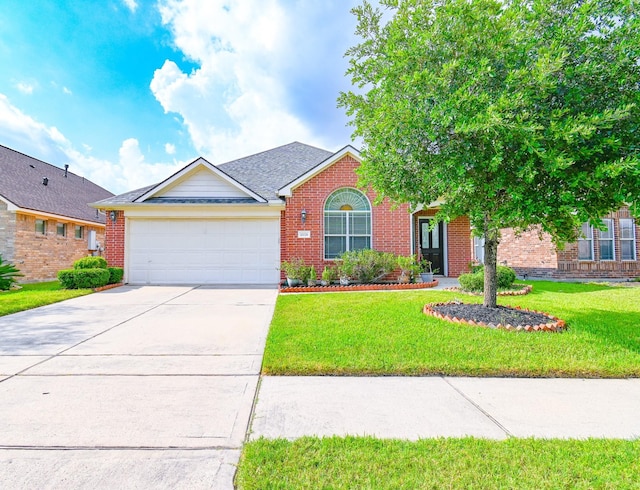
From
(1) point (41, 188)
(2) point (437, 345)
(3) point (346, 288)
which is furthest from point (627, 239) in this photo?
(1) point (41, 188)

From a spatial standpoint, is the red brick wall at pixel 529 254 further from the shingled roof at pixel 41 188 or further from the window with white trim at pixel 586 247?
the shingled roof at pixel 41 188

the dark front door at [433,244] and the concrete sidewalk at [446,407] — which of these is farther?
the dark front door at [433,244]

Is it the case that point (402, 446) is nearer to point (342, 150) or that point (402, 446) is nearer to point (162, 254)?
point (342, 150)

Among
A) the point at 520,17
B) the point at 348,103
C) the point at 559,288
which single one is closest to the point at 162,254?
the point at 348,103

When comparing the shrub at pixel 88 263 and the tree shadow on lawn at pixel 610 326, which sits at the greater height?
the shrub at pixel 88 263

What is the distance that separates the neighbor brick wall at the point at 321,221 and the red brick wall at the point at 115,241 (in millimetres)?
5908

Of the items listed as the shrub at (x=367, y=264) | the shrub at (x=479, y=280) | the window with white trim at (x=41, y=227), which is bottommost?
the shrub at (x=479, y=280)

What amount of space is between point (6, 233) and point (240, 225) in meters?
10.0

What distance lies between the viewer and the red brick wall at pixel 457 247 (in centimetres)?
1293

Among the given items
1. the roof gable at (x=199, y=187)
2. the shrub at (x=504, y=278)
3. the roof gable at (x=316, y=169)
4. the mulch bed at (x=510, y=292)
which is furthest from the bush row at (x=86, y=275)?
the shrub at (x=504, y=278)

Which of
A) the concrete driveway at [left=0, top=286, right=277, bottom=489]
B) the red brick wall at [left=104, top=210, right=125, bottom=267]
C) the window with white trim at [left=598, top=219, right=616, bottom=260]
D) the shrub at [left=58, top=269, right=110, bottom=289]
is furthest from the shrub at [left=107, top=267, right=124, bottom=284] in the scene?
the window with white trim at [left=598, top=219, right=616, bottom=260]

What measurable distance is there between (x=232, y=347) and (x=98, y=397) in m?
1.74

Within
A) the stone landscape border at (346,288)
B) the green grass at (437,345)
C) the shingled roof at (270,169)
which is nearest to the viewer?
the green grass at (437,345)

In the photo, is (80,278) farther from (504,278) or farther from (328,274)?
(504,278)
